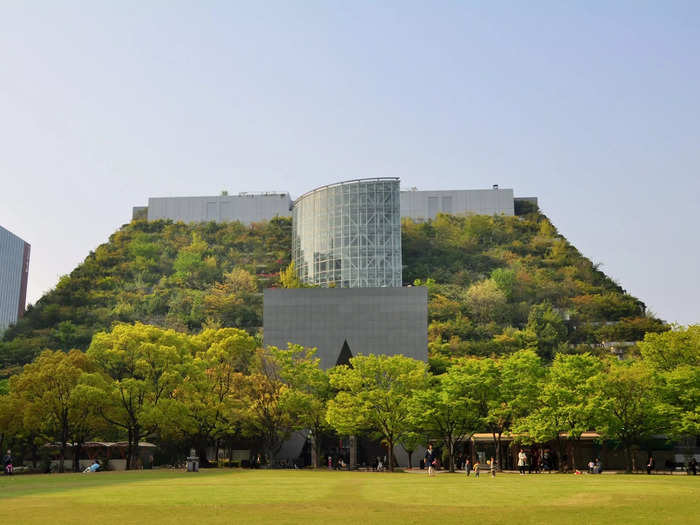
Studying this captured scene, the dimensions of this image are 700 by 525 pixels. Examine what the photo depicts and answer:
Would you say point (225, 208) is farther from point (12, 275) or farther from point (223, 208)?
point (12, 275)

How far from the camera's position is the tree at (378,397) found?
5125cm

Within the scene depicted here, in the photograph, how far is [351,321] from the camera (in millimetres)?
72000

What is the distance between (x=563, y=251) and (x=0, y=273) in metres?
128

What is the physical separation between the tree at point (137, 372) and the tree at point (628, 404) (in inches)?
1109

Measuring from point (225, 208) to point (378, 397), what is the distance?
297 ft

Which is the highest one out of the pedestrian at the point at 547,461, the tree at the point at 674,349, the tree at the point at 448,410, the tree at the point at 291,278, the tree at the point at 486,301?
the tree at the point at 291,278

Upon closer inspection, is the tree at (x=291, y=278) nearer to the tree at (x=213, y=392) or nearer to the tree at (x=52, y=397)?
the tree at (x=213, y=392)

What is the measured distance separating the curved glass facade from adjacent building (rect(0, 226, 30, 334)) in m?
92.5

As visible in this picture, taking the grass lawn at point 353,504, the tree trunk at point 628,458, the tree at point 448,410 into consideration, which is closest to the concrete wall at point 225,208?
the tree at point 448,410

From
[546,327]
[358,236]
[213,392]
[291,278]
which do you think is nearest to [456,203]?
[358,236]

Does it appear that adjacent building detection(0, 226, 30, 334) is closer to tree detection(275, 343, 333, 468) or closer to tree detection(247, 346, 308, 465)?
tree detection(247, 346, 308, 465)

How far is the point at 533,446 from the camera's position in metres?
56.5

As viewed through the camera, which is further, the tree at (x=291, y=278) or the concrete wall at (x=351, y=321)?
the tree at (x=291, y=278)

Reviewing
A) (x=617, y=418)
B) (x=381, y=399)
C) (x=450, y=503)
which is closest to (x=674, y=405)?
(x=617, y=418)
